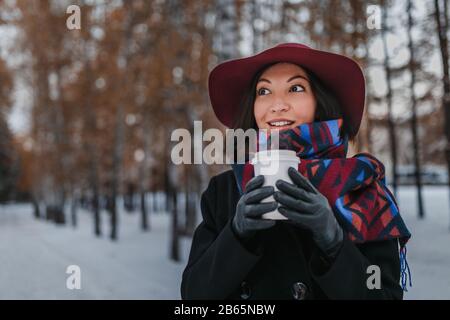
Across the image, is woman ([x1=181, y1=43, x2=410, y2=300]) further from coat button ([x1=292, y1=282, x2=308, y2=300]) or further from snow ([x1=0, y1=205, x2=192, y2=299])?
snow ([x1=0, y1=205, x2=192, y2=299])

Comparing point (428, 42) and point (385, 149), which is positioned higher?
point (428, 42)

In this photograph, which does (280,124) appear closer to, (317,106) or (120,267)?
(317,106)

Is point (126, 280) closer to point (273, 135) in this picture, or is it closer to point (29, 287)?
point (29, 287)

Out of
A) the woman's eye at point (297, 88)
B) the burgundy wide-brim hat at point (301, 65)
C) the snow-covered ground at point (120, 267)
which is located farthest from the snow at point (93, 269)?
the woman's eye at point (297, 88)

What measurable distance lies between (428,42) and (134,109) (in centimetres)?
750

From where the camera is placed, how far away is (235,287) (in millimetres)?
1369

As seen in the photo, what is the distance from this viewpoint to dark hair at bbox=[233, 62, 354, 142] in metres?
1.65

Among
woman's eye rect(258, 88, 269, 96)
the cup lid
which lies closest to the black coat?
the cup lid

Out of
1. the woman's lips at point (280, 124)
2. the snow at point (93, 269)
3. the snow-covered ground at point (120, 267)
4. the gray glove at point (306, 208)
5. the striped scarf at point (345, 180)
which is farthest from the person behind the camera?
the snow at point (93, 269)

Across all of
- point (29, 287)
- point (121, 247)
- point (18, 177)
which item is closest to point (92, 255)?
point (121, 247)

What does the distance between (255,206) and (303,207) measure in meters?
0.14

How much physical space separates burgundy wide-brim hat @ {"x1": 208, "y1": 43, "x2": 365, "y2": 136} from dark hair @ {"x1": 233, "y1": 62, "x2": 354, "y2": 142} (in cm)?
2

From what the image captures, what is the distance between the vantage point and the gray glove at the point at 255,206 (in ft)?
3.93

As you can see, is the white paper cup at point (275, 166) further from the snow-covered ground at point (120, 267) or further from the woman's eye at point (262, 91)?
the snow-covered ground at point (120, 267)
